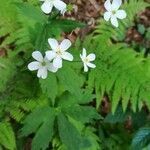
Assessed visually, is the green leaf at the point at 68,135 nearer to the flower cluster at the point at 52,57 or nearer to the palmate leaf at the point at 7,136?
the palmate leaf at the point at 7,136

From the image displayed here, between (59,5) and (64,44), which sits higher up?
(59,5)

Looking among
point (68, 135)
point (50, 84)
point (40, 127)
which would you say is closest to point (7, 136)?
point (40, 127)

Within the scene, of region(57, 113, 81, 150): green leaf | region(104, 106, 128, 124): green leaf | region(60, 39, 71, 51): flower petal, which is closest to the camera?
region(60, 39, 71, 51): flower petal

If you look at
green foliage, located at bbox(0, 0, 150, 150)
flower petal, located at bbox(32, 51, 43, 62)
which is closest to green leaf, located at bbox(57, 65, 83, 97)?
green foliage, located at bbox(0, 0, 150, 150)

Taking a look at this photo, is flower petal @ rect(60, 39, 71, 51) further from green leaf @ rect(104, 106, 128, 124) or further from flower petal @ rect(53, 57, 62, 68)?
green leaf @ rect(104, 106, 128, 124)

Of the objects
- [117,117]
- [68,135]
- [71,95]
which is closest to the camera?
[68,135]

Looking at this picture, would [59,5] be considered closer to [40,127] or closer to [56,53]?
[56,53]

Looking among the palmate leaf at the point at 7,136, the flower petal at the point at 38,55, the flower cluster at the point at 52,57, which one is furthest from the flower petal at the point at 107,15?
the palmate leaf at the point at 7,136
